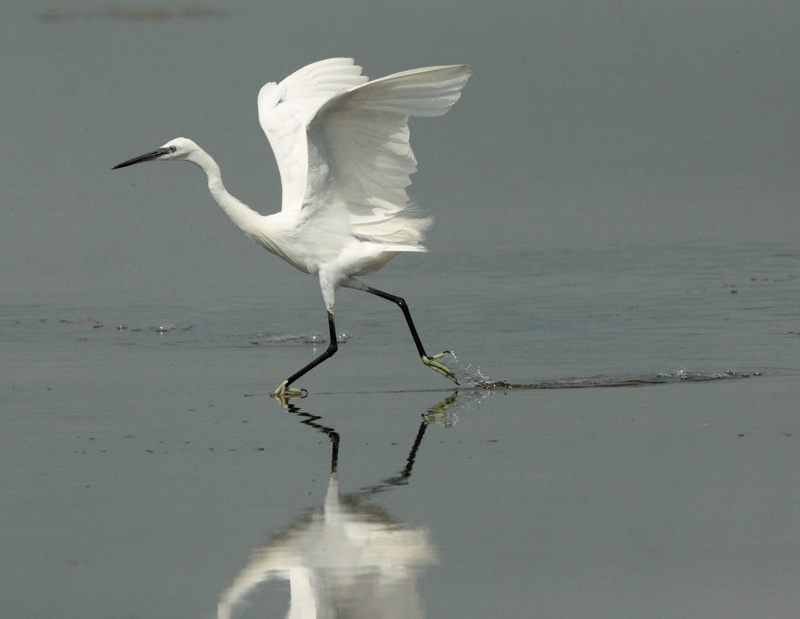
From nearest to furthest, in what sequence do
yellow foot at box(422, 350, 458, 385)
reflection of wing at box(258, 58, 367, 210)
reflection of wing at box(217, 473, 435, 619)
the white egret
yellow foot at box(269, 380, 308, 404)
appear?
reflection of wing at box(217, 473, 435, 619) < the white egret < yellow foot at box(269, 380, 308, 404) < yellow foot at box(422, 350, 458, 385) < reflection of wing at box(258, 58, 367, 210)

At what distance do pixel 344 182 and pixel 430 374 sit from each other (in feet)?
4.67

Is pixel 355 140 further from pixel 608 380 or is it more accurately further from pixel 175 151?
pixel 608 380

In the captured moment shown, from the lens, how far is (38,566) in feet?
18.1

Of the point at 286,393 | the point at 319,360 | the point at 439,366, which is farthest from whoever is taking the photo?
the point at 319,360

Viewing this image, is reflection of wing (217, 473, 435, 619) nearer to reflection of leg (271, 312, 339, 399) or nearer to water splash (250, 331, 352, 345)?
reflection of leg (271, 312, 339, 399)

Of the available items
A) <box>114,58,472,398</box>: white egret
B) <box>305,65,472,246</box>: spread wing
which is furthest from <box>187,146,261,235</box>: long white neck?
<box>305,65,472,246</box>: spread wing

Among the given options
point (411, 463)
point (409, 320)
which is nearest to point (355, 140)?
point (409, 320)

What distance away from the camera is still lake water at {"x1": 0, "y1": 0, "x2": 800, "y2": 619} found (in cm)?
542

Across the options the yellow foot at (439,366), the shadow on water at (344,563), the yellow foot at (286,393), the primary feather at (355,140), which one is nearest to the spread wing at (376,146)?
the primary feather at (355,140)

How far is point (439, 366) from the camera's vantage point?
916cm

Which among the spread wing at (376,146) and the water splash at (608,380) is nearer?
the spread wing at (376,146)

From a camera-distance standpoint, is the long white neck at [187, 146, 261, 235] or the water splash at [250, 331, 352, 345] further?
the water splash at [250, 331, 352, 345]

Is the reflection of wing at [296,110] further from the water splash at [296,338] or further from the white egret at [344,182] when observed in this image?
the water splash at [296,338]

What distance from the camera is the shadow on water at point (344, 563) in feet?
16.6
